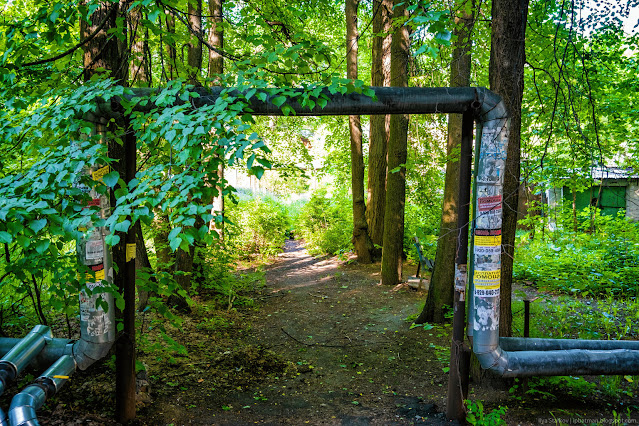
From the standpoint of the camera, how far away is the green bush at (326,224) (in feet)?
46.5

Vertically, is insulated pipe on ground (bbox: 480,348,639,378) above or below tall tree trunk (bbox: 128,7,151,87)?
below

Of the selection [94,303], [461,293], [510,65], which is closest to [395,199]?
[510,65]

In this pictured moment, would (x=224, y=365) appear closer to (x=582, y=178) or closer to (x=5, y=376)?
(x=5, y=376)

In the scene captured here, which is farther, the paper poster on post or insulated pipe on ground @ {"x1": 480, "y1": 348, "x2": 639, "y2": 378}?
insulated pipe on ground @ {"x1": 480, "y1": 348, "x2": 639, "y2": 378}

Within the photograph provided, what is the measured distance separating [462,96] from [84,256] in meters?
3.36

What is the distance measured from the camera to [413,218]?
13.8 m

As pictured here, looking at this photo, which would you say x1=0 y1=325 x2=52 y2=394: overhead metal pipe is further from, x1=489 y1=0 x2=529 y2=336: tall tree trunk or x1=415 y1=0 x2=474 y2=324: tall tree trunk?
x1=415 y1=0 x2=474 y2=324: tall tree trunk

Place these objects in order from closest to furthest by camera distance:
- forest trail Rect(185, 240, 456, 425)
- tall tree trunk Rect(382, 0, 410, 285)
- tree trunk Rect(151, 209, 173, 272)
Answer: forest trail Rect(185, 240, 456, 425), tree trunk Rect(151, 209, 173, 272), tall tree trunk Rect(382, 0, 410, 285)

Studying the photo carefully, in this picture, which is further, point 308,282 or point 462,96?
point 308,282

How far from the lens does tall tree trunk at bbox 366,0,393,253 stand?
34.6 ft

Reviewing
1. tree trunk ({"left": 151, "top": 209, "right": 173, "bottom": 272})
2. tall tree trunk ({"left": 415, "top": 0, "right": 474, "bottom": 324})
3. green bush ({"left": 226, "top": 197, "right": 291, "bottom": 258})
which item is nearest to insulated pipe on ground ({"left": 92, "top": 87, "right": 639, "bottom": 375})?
tall tree trunk ({"left": 415, "top": 0, "right": 474, "bottom": 324})

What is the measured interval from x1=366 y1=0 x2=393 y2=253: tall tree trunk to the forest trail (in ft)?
7.70

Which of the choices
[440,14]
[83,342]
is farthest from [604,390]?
[83,342]

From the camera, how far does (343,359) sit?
6.05 m
